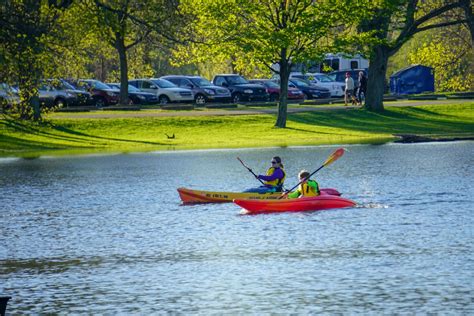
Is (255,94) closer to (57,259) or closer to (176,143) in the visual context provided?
(176,143)

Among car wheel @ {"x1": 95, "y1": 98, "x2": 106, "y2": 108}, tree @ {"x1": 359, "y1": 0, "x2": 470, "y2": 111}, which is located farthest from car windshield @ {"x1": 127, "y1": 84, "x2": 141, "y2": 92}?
tree @ {"x1": 359, "y1": 0, "x2": 470, "y2": 111}

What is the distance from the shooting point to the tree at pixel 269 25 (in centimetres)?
5697

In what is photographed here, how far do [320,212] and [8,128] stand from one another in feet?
96.7

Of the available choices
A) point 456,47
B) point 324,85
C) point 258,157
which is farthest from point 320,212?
point 456,47

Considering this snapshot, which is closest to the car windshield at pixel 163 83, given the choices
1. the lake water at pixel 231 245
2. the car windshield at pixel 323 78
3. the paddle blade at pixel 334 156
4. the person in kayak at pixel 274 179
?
the car windshield at pixel 323 78

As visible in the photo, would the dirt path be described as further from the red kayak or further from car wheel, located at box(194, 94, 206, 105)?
the red kayak

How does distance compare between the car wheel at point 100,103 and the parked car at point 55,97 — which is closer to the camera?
the parked car at point 55,97

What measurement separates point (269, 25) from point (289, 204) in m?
26.6

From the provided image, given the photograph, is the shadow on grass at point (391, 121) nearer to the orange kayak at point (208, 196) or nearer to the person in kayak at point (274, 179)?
the orange kayak at point (208, 196)

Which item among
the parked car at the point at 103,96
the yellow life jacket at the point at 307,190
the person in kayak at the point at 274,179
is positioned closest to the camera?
the yellow life jacket at the point at 307,190

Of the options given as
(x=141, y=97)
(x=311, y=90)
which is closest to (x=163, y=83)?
(x=141, y=97)

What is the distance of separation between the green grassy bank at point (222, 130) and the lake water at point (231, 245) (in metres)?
9.40

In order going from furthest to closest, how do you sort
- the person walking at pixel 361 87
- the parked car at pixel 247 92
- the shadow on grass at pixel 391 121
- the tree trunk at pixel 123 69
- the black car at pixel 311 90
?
the black car at pixel 311 90
the parked car at pixel 247 92
the tree trunk at pixel 123 69
the person walking at pixel 361 87
the shadow on grass at pixel 391 121

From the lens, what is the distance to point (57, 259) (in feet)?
90.1
